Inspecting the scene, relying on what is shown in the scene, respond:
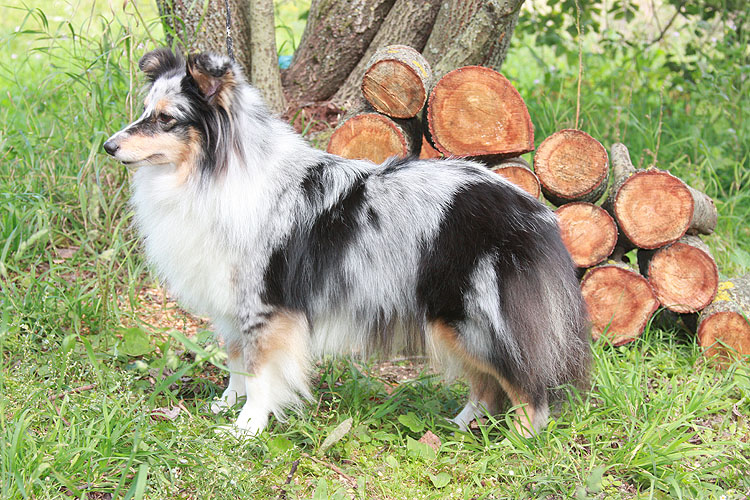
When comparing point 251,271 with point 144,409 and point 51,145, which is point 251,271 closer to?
point 144,409

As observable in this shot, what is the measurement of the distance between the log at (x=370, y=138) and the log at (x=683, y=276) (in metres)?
1.70

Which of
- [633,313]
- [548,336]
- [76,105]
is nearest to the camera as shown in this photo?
[548,336]

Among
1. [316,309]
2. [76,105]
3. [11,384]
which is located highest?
[76,105]

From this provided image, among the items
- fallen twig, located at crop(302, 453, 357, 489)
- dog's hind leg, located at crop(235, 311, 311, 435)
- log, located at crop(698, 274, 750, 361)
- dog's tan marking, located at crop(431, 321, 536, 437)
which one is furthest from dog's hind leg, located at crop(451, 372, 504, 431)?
log, located at crop(698, 274, 750, 361)

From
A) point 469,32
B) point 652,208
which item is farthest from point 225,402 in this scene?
point 469,32

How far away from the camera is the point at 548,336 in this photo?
3.04 meters

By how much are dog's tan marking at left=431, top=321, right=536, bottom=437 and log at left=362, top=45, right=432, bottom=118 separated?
1.50 meters

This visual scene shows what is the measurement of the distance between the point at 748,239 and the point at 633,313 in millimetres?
2030

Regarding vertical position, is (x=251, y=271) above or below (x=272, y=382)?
above

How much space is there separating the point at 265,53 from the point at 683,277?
130 inches

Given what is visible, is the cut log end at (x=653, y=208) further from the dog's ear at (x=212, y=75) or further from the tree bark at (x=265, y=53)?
the tree bark at (x=265, y=53)

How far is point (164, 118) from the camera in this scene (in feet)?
9.62

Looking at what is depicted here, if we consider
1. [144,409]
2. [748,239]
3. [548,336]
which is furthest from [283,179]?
[748,239]

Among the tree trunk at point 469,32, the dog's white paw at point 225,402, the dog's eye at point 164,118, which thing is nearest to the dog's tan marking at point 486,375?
the dog's white paw at point 225,402
